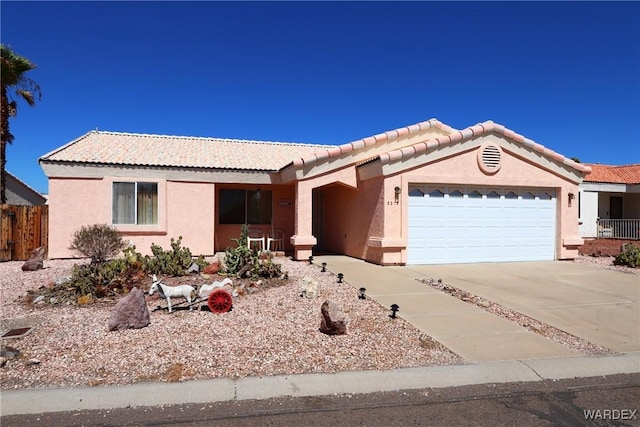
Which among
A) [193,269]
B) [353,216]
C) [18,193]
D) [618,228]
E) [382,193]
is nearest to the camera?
[193,269]

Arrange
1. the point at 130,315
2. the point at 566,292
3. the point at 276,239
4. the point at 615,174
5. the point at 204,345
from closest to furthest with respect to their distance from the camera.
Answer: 1. the point at 204,345
2. the point at 130,315
3. the point at 566,292
4. the point at 276,239
5. the point at 615,174

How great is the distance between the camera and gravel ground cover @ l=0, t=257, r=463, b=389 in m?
4.81

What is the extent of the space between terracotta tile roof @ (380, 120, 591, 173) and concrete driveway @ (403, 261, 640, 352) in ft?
10.3

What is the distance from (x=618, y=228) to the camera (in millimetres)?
22469

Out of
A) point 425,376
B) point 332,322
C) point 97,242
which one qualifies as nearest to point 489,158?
point 332,322

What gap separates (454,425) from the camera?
3875 mm

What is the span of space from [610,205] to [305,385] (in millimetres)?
25691

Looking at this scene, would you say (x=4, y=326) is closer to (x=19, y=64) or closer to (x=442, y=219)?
(x=442, y=219)

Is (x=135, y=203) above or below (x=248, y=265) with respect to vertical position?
above

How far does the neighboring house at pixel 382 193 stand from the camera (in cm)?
1273

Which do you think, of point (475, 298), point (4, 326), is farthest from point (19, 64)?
point (475, 298)

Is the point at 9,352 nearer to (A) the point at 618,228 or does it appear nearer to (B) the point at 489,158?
(B) the point at 489,158

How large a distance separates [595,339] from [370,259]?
7.22m

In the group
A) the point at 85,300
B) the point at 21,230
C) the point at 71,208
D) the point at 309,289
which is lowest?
the point at 85,300
